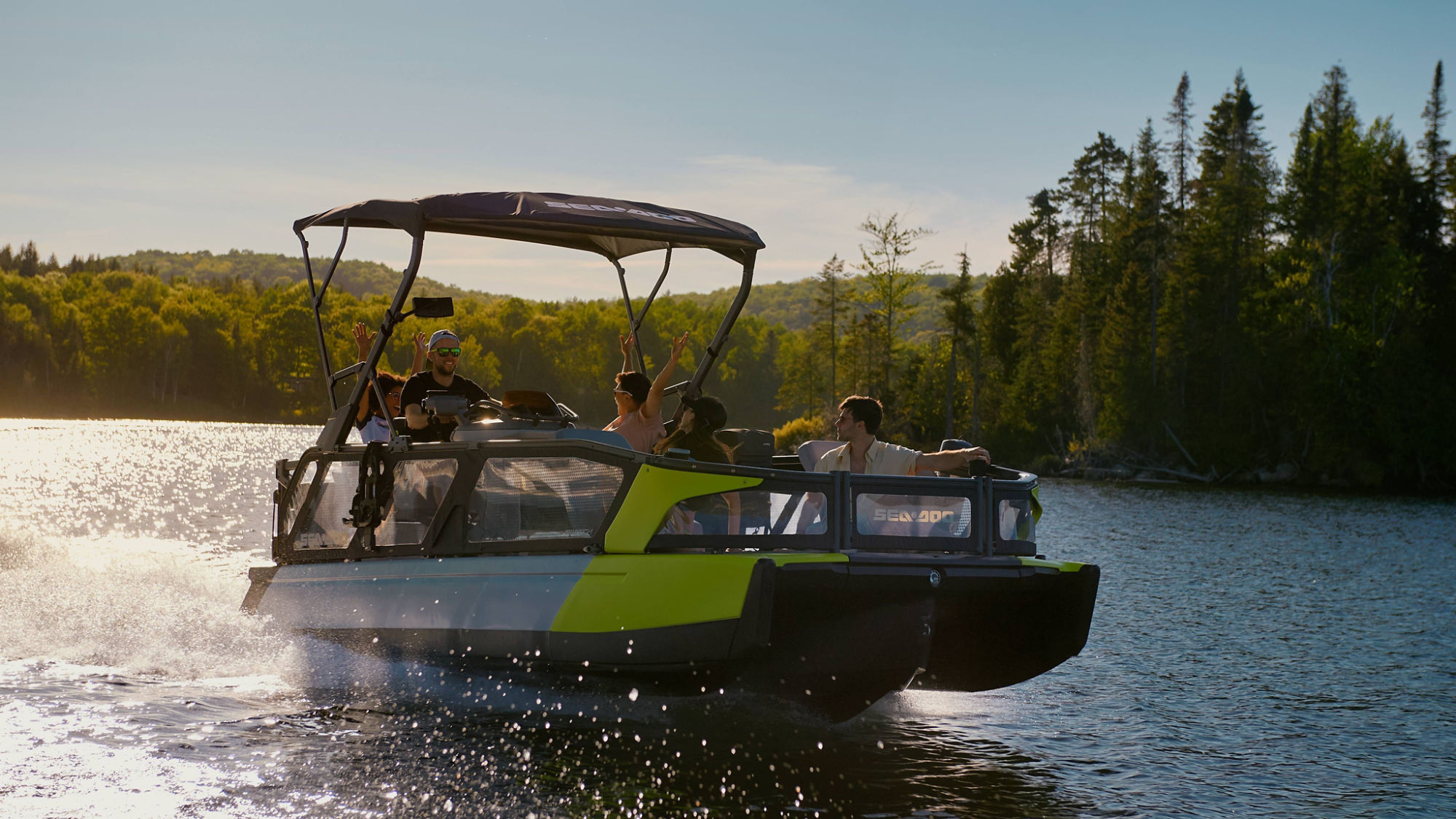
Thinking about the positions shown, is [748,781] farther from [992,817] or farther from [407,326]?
[407,326]

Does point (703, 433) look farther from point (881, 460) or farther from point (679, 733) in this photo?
point (679, 733)

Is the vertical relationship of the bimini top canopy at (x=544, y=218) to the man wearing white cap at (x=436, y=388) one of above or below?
above

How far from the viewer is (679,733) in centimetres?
763

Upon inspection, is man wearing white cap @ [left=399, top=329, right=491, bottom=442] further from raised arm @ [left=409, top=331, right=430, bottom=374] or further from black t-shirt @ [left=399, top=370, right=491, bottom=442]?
raised arm @ [left=409, top=331, right=430, bottom=374]

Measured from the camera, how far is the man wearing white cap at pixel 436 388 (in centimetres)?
844

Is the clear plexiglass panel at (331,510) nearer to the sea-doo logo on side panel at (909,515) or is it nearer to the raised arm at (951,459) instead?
the sea-doo logo on side panel at (909,515)

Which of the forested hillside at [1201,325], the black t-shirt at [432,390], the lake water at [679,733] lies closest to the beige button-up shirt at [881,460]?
the lake water at [679,733]

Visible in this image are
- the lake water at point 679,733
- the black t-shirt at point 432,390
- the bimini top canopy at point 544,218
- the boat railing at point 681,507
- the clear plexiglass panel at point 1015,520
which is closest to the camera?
the lake water at point 679,733

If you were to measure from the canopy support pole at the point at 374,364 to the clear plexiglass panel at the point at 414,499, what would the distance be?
497mm

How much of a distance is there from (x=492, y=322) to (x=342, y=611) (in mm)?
132531

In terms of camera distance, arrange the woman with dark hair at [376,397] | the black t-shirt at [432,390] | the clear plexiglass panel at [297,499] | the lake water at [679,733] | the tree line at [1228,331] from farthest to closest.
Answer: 1. the tree line at [1228,331]
2. the woman with dark hair at [376,397]
3. the clear plexiglass panel at [297,499]
4. the black t-shirt at [432,390]
5. the lake water at [679,733]

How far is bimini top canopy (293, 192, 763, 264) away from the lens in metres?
7.49

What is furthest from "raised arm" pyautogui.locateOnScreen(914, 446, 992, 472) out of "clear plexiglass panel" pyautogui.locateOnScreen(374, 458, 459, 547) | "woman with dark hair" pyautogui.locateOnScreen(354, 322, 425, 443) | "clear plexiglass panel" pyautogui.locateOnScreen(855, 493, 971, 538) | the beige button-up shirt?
"woman with dark hair" pyautogui.locateOnScreen(354, 322, 425, 443)

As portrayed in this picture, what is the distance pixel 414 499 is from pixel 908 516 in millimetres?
3116
